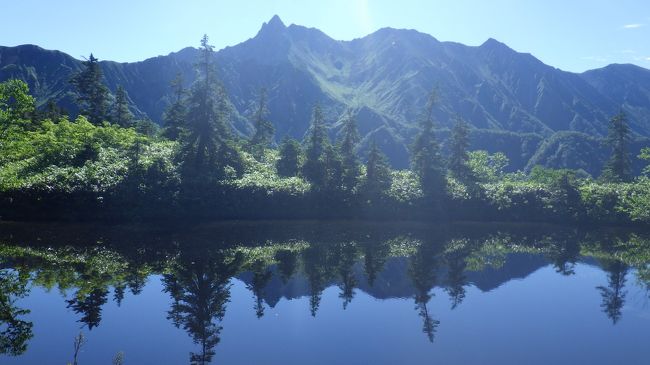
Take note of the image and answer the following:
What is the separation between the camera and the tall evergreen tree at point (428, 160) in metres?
38.8

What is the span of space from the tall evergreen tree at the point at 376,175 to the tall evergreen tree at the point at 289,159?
755 cm

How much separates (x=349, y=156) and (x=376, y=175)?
122 inches

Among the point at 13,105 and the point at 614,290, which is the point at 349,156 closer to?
the point at 614,290

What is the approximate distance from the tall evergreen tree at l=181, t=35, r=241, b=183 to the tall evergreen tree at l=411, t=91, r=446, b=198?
17.5 meters

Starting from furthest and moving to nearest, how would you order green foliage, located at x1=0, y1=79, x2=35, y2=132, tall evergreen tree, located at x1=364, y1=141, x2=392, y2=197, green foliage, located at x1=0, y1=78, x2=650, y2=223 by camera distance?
tall evergreen tree, located at x1=364, y1=141, x2=392, y2=197 < green foliage, located at x1=0, y1=78, x2=650, y2=223 < green foliage, located at x1=0, y1=79, x2=35, y2=132

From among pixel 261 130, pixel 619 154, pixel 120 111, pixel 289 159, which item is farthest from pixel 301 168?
pixel 619 154

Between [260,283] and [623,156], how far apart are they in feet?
148

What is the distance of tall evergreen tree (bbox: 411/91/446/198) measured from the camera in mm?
38781

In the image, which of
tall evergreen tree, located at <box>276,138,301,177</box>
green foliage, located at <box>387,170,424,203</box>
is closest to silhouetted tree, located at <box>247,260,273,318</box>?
green foliage, located at <box>387,170,424,203</box>

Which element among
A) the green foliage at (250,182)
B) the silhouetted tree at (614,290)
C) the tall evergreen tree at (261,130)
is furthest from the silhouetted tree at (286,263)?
the tall evergreen tree at (261,130)

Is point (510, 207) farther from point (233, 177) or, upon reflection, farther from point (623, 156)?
point (233, 177)

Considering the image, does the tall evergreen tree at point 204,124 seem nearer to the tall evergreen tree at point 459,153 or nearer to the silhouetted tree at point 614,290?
the tall evergreen tree at point 459,153

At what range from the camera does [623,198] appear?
36469 millimetres

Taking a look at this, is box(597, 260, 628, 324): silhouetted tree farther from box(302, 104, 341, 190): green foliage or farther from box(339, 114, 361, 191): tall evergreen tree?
box(302, 104, 341, 190): green foliage
